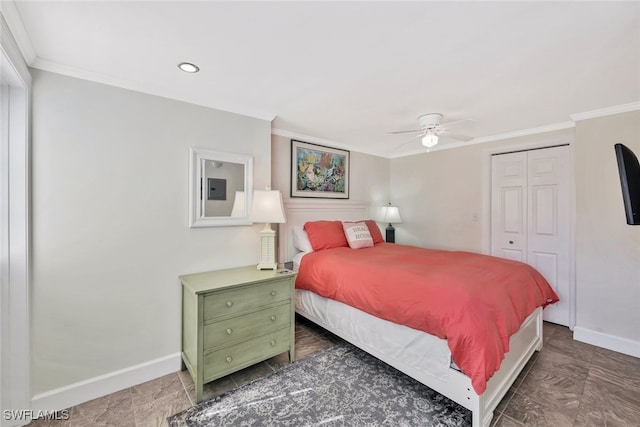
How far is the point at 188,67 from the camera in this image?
70.9 inches

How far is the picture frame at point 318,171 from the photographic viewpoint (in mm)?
3375

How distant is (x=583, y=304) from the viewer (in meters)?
2.66

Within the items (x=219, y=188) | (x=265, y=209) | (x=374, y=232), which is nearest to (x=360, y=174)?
(x=374, y=232)

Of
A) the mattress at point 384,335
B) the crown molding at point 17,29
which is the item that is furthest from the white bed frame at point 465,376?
the crown molding at point 17,29

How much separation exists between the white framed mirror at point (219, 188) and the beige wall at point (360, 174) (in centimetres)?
68

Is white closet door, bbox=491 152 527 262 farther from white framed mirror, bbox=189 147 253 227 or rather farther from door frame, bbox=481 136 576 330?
white framed mirror, bbox=189 147 253 227

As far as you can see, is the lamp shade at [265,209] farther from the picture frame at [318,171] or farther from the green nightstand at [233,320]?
the picture frame at [318,171]

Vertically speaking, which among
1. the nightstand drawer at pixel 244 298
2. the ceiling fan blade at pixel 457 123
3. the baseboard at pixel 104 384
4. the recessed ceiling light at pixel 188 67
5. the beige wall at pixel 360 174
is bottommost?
the baseboard at pixel 104 384

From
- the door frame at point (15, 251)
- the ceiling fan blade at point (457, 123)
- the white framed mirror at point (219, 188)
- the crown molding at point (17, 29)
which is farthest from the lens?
the ceiling fan blade at point (457, 123)

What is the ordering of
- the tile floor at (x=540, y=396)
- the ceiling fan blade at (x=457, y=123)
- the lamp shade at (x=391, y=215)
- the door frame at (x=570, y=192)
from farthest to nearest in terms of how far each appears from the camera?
the lamp shade at (x=391, y=215), the door frame at (x=570, y=192), the ceiling fan blade at (x=457, y=123), the tile floor at (x=540, y=396)

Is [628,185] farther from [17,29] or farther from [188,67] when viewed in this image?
[17,29]

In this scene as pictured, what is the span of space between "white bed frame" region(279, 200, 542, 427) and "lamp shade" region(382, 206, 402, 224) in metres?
1.44

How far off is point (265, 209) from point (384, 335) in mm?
1391

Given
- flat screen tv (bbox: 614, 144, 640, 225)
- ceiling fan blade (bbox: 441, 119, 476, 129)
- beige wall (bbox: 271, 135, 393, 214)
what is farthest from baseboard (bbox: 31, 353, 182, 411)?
Result: ceiling fan blade (bbox: 441, 119, 476, 129)
